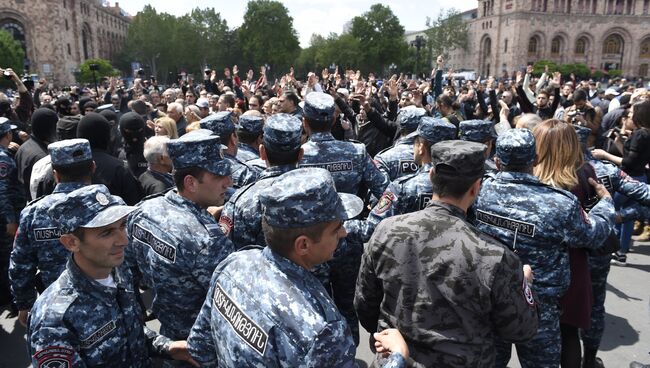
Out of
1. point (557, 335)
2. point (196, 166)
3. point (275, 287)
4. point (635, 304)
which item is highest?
point (196, 166)

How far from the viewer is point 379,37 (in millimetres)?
73812

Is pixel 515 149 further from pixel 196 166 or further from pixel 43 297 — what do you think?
pixel 43 297

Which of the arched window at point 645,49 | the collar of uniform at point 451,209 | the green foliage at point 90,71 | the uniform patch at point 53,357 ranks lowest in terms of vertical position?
the uniform patch at point 53,357

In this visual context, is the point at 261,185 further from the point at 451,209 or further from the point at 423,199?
the point at 451,209

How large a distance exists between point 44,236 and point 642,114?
20.7ft

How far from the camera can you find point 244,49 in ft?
234

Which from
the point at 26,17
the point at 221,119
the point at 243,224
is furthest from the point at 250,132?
the point at 26,17

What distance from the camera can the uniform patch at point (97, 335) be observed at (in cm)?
206

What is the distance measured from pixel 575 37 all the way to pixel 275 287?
84077 millimetres

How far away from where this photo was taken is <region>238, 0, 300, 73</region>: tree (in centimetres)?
6850

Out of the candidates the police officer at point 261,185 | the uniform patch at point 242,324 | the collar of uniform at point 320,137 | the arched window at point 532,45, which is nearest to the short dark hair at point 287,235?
the uniform patch at point 242,324

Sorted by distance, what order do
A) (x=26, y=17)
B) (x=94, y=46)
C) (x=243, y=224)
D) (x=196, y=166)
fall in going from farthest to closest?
(x=94, y=46), (x=26, y=17), (x=243, y=224), (x=196, y=166)

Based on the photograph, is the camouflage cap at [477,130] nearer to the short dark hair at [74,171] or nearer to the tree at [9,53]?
the short dark hair at [74,171]

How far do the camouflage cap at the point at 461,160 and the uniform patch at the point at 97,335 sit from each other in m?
1.79
